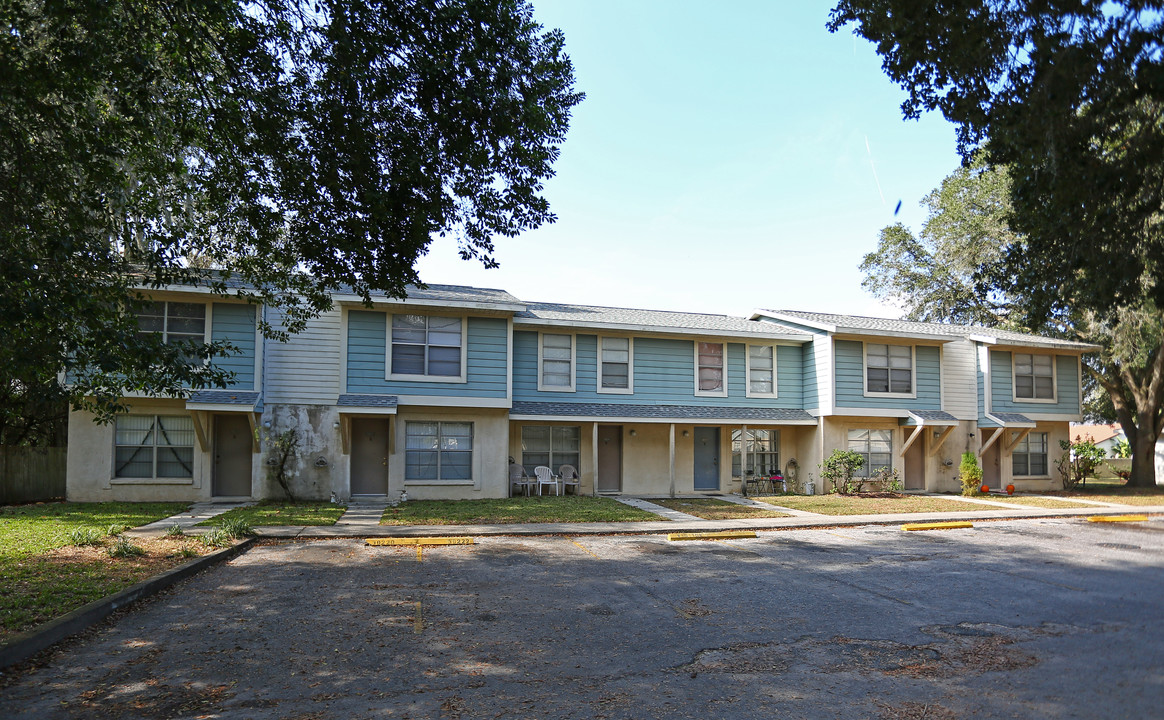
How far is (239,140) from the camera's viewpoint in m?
7.98

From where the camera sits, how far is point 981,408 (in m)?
22.0

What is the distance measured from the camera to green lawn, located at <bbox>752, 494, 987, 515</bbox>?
642 inches

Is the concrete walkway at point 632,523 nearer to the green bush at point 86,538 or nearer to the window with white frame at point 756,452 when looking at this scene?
the green bush at point 86,538

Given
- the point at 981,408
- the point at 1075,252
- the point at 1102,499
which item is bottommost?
the point at 1102,499

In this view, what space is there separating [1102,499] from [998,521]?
24.3 ft

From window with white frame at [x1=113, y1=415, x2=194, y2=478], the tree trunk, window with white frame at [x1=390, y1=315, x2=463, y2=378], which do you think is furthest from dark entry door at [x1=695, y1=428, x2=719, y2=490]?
the tree trunk

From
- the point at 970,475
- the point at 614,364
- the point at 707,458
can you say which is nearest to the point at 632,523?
the point at 614,364

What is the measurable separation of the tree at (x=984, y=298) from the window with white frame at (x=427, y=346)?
16.6m

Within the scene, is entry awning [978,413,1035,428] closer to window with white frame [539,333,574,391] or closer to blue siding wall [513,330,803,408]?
blue siding wall [513,330,803,408]

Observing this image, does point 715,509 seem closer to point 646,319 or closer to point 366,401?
point 646,319

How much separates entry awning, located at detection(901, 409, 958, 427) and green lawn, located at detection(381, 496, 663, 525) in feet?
32.7

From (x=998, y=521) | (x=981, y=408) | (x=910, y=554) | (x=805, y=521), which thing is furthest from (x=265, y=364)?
(x=981, y=408)

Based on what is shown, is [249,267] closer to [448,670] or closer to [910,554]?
[448,670]

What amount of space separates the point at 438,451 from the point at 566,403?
3.78 m
